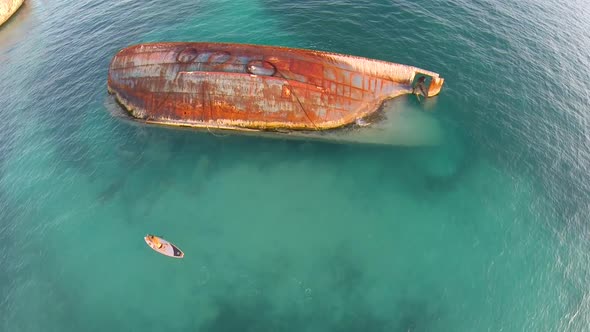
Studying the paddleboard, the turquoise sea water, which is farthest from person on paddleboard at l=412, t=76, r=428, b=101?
the paddleboard

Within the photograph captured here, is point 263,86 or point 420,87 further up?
point 263,86

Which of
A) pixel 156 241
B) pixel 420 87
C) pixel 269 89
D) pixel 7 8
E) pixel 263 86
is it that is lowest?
pixel 156 241

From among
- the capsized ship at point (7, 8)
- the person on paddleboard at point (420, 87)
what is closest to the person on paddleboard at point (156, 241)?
the person on paddleboard at point (420, 87)

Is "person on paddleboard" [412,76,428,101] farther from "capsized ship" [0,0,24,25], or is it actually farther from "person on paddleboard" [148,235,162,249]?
"capsized ship" [0,0,24,25]

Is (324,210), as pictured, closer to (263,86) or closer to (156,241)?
(263,86)

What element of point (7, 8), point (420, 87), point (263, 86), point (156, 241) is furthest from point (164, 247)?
point (7, 8)

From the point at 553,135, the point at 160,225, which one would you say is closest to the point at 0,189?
the point at 160,225
